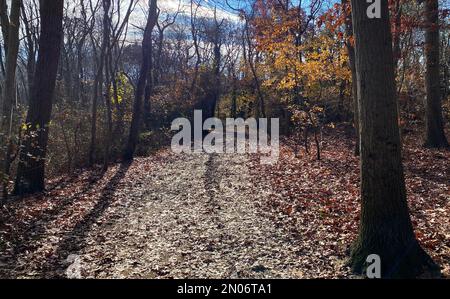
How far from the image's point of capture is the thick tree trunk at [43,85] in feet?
31.5

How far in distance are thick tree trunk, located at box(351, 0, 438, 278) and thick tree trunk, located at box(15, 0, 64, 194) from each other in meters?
7.71

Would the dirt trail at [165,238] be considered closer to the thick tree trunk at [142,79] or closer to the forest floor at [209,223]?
the forest floor at [209,223]

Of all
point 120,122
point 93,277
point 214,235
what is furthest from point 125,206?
point 120,122

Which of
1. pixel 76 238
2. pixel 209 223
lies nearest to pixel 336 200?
pixel 209 223

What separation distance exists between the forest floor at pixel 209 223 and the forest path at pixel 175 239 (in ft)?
0.06

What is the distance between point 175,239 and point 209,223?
1.02 metres

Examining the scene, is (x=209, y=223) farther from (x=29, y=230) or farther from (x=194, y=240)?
(x=29, y=230)

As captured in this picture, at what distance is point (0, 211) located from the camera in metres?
7.89

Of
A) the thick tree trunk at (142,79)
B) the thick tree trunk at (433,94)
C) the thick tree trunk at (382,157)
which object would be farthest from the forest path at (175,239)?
the thick tree trunk at (433,94)

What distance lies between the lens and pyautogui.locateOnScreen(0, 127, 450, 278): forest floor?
5578 millimetres

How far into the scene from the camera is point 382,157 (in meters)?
4.77

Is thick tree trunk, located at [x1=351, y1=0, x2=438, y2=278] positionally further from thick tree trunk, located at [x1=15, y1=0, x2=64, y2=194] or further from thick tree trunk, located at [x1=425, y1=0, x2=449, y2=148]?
thick tree trunk, located at [x1=425, y1=0, x2=449, y2=148]
